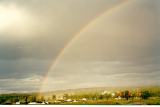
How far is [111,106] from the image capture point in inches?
274

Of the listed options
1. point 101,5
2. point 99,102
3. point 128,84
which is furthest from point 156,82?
point 101,5

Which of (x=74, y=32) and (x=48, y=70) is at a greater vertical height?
(x=74, y=32)

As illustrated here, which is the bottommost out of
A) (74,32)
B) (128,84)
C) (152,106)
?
(152,106)

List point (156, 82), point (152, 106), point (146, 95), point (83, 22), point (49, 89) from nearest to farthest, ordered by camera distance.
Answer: point (152, 106) → point (146, 95) → point (156, 82) → point (49, 89) → point (83, 22)

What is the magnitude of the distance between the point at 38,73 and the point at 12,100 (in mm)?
1364

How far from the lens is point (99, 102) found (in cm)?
751

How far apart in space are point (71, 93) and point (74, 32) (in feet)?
5.95

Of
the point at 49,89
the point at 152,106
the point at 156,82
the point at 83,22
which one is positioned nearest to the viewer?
the point at 152,106

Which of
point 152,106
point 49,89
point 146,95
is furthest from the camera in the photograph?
point 49,89

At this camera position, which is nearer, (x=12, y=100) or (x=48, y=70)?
(x=12, y=100)

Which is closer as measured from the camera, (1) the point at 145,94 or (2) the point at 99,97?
(1) the point at 145,94

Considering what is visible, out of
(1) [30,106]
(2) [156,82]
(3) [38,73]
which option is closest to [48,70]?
(3) [38,73]

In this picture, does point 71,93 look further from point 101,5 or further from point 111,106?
point 101,5

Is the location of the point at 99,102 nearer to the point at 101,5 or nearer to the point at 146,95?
the point at 146,95
